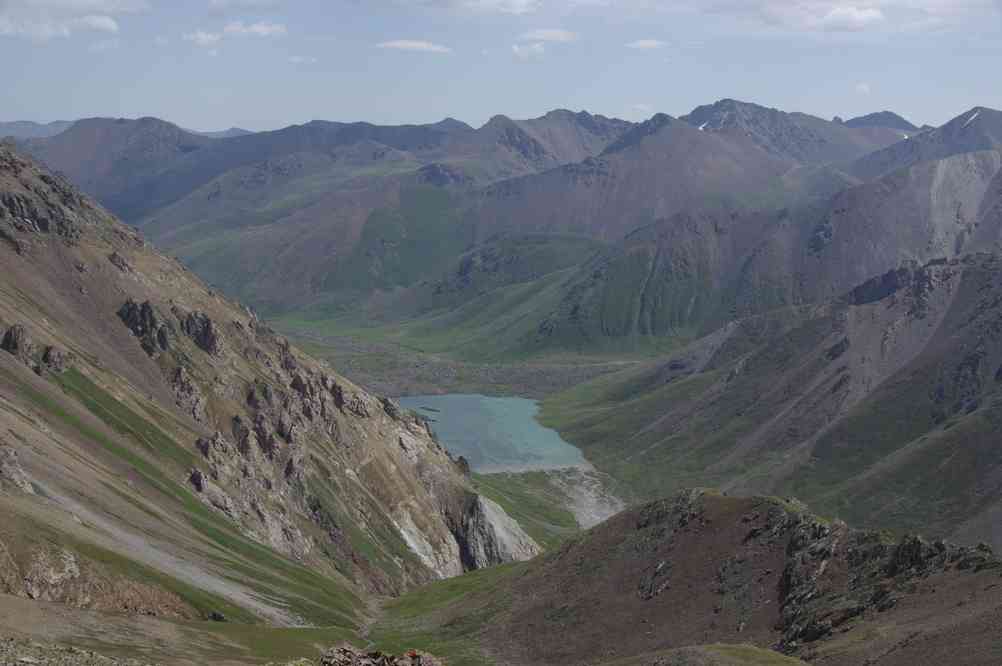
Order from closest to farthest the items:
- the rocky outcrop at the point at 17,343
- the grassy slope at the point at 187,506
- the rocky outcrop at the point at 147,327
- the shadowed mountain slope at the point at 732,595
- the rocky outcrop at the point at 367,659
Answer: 1. the rocky outcrop at the point at 367,659
2. the shadowed mountain slope at the point at 732,595
3. the grassy slope at the point at 187,506
4. the rocky outcrop at the point at 17,343
5. the rocky outcrop at the point at 147,327

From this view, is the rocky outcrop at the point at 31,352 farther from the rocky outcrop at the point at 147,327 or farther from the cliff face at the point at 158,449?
the rocky outcrop at the point at 147,327

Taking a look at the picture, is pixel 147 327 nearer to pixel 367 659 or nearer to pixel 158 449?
pixel 158 449

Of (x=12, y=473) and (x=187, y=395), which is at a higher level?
(x=12, y=473)

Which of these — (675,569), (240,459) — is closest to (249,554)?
(240,459)

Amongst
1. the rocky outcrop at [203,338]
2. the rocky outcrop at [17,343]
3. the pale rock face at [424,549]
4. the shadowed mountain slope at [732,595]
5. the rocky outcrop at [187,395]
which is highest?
the rocky outcrop at [17,343]

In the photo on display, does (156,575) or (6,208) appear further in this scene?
(6,208)

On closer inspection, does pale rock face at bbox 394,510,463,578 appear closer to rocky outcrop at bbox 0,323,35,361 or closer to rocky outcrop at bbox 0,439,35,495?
rocky outcrop at bbox 0,323,35,361

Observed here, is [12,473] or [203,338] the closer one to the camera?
[12,473]

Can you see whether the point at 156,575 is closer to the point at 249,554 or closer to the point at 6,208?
the point at 249,554

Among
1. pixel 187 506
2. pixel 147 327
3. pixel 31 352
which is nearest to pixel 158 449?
pixel 187 506

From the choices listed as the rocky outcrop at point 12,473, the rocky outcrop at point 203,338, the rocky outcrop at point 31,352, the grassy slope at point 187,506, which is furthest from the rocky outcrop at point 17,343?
the rocky outcrop at point 203,338

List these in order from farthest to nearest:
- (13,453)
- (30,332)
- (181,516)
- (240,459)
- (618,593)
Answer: (240,459) < (30,332) < (181,516) < (618,593) < (13,453)
